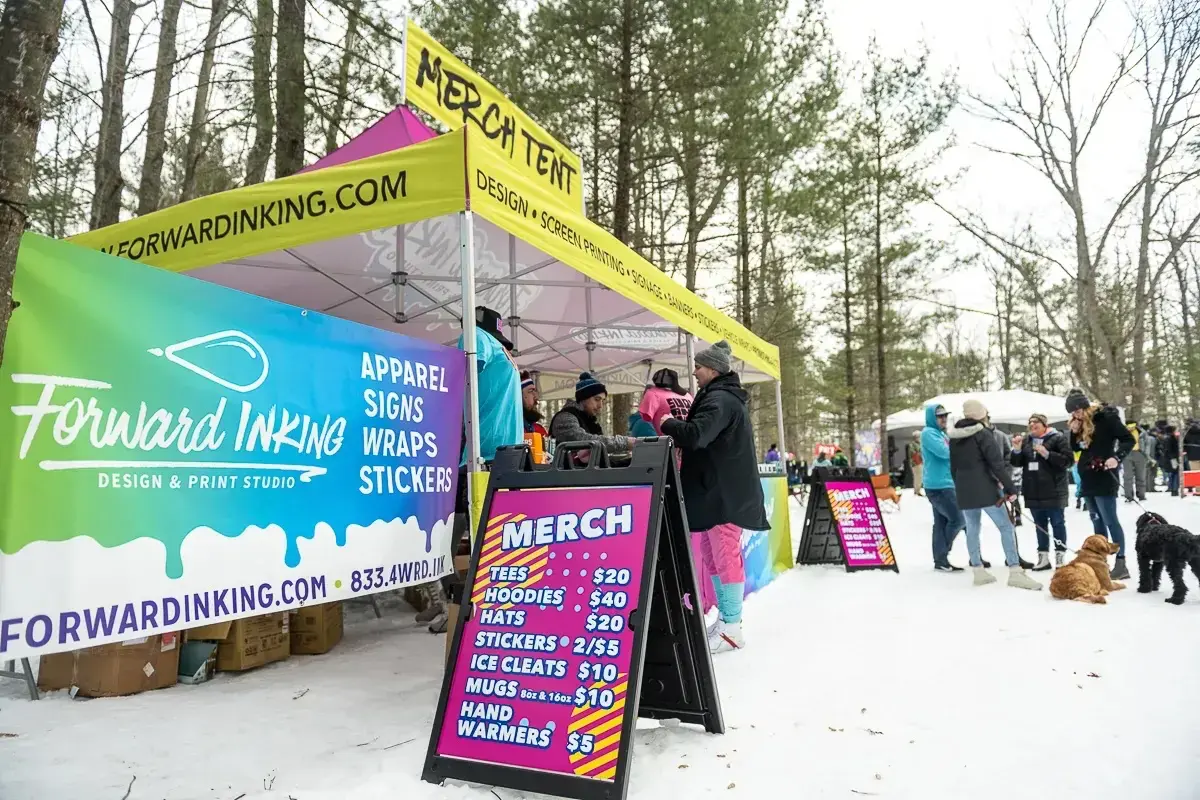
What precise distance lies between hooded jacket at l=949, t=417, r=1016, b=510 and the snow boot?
3564 mm

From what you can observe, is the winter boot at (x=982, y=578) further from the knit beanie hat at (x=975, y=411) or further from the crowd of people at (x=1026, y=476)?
the knit beanie hat at (x=975, y=411)

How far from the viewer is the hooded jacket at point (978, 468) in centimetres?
668

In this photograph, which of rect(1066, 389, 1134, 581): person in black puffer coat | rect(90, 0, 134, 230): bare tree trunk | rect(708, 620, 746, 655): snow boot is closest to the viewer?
rect(708, 620, 746, 655): snow boot

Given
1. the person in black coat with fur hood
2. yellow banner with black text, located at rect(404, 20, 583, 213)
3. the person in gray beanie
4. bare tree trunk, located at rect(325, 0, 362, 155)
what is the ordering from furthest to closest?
bare tree trunk, located at rect(325, 0, 362, 155)
the person in black coat with fur hood
yellow banner with black text, located at rect(404, 20, 583, 213)
the person in gray beanie

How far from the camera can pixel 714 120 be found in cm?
1106

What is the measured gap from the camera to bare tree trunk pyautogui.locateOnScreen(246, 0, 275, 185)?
816 centimetres

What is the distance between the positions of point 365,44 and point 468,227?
636 cm

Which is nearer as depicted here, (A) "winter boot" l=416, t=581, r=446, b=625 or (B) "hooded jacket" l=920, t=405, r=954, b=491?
(A) "winter boot" l=416, t=581, r=446, b=625

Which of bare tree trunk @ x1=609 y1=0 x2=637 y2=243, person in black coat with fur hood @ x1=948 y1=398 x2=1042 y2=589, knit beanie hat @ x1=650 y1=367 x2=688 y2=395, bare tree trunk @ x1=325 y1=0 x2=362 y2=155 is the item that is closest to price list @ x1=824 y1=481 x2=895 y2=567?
person in black coat with fur hood @ x1=948 y1=398 x2=1042 y2=589

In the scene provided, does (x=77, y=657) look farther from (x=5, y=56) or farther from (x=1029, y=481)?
(x=1029, y=481)

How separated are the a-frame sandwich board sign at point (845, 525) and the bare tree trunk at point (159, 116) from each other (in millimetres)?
8840

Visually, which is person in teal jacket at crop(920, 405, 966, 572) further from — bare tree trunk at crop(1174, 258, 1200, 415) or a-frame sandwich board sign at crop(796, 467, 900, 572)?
bare tree trunk at crop(1174, 258, 1200, 415)

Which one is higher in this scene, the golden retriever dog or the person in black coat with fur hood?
the person in black coat with fur hood

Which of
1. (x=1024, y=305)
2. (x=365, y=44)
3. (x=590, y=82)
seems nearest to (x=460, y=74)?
(x=365, y=44)
